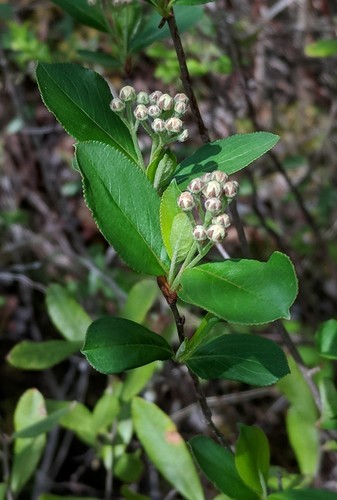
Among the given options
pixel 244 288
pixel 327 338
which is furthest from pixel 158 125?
pixel 327 338

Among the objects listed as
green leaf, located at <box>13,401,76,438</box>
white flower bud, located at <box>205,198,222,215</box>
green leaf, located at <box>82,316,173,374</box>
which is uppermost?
white flower bud, located at <box>205,198,222,215</box>

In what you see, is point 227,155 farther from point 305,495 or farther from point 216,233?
point 305,495

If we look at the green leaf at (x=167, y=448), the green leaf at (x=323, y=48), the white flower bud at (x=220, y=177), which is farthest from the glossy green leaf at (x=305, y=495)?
the green leaf at (x=323, y=48)

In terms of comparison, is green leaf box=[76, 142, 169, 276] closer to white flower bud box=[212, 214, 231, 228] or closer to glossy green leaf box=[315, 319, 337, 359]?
white flower bud box=[212, 214, 231, 228]

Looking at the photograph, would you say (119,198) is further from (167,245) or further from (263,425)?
(263,425)

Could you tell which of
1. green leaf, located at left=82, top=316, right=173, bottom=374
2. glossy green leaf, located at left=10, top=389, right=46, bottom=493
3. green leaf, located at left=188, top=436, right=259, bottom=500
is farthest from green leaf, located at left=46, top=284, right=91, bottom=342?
green leaf, located at left=82, top=316, right=173, bottom=374

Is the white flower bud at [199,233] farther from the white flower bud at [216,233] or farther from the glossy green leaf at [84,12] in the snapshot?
the glossy green leaf at [84,12]
